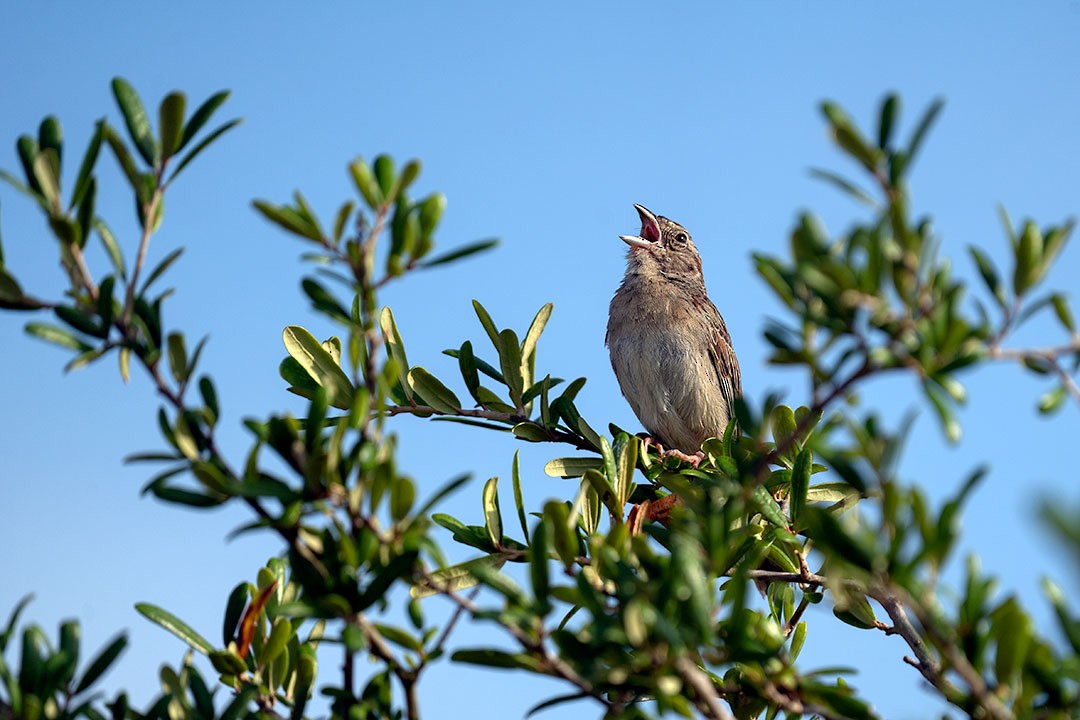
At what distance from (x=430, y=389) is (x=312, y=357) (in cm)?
48

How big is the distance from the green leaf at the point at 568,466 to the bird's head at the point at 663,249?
3.87m

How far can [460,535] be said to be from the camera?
10.3 ft

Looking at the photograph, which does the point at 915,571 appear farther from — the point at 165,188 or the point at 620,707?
the point at 165,188

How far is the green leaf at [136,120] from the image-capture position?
222 cm

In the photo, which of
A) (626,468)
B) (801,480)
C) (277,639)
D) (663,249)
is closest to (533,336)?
(626,468)

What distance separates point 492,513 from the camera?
3.14 meters

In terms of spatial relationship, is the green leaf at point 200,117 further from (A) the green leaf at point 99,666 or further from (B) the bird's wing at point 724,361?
(B) the bird's wing at point 724,361

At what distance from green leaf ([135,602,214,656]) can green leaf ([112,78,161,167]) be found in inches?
40.2

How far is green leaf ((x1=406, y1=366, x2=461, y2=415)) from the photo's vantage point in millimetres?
3838

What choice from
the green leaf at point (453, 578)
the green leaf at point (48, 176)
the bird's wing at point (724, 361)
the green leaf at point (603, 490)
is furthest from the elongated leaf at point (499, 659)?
the bird's wing at point (724, 361)

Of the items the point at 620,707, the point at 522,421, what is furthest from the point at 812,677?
the point at 522,421

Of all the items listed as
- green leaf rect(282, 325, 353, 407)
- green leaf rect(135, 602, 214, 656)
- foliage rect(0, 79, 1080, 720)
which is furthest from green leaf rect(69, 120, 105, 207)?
green leaf rect(282, 325, 353, 407)

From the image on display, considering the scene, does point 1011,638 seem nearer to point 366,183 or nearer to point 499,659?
point 499,659

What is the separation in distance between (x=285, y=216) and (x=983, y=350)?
4.16 feet
